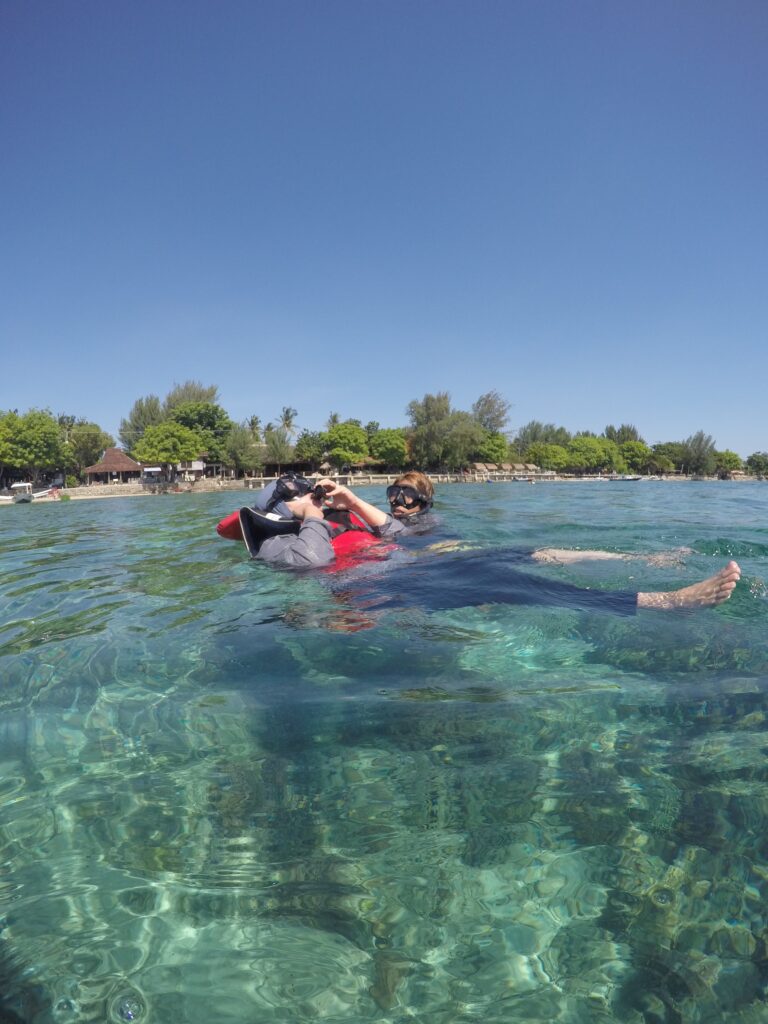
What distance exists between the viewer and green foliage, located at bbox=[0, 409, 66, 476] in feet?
176

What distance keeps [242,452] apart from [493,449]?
34277 mm

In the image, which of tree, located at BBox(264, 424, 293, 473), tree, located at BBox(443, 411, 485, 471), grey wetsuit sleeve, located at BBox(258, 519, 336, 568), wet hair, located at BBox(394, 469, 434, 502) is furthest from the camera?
tree, located at BBox(443, 411, 485, 471)

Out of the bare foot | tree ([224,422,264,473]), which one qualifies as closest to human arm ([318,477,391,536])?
the bare foot

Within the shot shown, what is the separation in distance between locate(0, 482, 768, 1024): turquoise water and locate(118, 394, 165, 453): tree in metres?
87.3

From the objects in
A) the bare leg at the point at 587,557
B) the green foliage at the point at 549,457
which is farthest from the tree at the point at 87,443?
the bare leg at the point at 587,557

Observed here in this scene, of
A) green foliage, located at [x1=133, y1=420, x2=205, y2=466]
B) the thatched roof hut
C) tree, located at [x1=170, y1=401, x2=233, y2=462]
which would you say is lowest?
the thatched roof hut

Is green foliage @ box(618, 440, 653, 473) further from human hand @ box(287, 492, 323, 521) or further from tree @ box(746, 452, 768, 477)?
human hand @ box(287, 492, 323, 521)

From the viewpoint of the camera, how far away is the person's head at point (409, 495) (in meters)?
7.04

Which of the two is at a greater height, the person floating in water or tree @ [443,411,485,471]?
tree @ [443,411,485,471]

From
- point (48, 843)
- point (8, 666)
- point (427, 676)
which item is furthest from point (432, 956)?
point (8, 666)

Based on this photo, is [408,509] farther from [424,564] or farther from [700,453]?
[700,453]

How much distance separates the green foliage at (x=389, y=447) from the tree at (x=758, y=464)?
329 feet

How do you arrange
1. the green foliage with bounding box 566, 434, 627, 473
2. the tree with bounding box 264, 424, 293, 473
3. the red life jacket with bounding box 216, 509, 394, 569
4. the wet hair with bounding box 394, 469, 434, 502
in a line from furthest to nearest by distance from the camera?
the green foliage with bounding box 566, 434, 627, 473 < the tree with bounding box 264, 424, 293, 473 < the wet hair with bounding box 394, 469, 434, 502 < the red life jacket with bounding box 216, 509, 394, 569

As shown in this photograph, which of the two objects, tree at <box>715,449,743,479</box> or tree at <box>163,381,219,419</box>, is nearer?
tree at <box>163,381,219,419</box>
